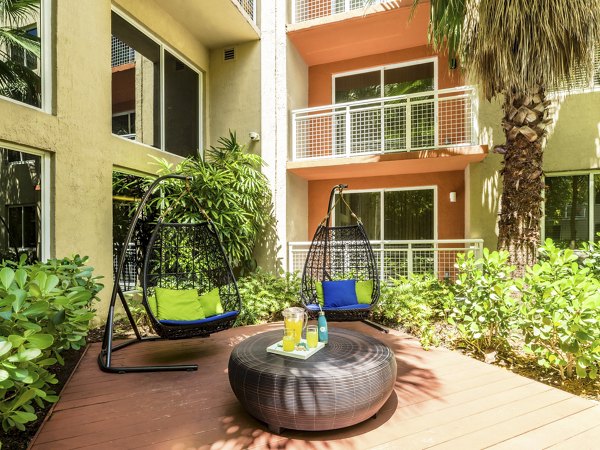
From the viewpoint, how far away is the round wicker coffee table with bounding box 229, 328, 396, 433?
2168mm

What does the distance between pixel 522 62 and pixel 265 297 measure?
462 cm

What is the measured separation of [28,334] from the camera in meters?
1.71

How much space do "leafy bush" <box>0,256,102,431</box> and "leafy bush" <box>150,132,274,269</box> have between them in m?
3.03

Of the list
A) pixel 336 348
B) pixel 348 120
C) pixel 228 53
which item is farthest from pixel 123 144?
pixel 336 348

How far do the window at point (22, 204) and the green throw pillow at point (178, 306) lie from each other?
5.66ft

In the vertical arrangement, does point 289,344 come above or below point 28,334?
below

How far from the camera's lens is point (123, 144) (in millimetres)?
5500

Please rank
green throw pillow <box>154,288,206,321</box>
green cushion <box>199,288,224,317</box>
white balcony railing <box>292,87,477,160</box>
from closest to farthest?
green throw pillow <box>154,288,206,321</box>, green cushion <box>199,288,224,317</box>, white balcony railing <box>292,87,477,160</box>

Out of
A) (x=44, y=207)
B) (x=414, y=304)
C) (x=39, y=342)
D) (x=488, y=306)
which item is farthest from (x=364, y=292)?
(x=44, y=207)

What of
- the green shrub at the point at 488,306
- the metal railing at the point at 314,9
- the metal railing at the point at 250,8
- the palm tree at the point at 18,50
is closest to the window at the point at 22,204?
the palm tree at the point at 18,50

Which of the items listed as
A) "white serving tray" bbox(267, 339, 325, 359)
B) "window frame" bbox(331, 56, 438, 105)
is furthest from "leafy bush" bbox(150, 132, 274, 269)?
"white serving tray" bbox(267, 339, 325, 359)

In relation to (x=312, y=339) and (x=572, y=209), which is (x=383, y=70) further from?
(x=312, y=339)

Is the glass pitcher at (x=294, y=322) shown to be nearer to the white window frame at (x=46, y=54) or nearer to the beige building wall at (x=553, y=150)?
the white window frame at (x=46, y=54)

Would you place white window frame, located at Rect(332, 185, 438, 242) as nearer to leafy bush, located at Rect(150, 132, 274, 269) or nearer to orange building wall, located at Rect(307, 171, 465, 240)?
orange building wall, located at Rect(307, 171, 465, 240)
